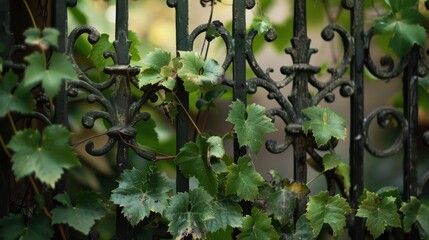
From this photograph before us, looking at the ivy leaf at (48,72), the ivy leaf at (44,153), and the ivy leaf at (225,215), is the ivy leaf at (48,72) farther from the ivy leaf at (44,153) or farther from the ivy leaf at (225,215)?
the ivy leaf at (225,215)

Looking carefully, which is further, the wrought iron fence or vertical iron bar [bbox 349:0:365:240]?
vertical iron bar [bbox 349:0:365:240]

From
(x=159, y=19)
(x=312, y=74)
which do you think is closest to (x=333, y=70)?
(x=312, y=74)

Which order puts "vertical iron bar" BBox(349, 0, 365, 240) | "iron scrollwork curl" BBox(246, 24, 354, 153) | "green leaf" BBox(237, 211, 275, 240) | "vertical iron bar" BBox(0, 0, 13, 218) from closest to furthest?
1. "vertical iron bar" BBox(0, 0, 13, 218)
2. "green leaf" BBox(237, 211, 275, 240)
3. "iron scrollwork curl" BBox(246, 24, 354, 153)
4. "vertical iron bar" BBox(349, 0, 365, 240)

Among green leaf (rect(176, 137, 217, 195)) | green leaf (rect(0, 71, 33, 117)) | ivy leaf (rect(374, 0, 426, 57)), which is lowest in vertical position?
green leaf (rect(176, 137, 217, 195))

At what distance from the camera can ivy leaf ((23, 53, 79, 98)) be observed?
5.10ft

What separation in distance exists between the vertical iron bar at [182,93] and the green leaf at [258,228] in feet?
0.62

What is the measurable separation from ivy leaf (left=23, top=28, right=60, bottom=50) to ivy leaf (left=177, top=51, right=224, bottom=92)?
1.17ft

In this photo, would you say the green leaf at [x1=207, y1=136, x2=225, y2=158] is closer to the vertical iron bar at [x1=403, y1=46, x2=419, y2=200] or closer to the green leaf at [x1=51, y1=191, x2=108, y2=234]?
the green leaf at [x1=51, y1=191, x2=108, y2=234]

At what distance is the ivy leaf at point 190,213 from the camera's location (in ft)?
5.71

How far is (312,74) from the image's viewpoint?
2.01m

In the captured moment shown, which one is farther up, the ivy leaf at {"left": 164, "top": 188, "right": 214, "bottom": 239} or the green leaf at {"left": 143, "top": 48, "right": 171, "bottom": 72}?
the green leaf at {"left": 143, "top": 48, "right": 171, "bottom": 72}

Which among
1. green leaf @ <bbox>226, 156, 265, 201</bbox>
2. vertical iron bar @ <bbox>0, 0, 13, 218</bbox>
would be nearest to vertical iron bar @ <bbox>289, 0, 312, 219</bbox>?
green leaf @ <bbox>226, 156, 265, 201</bbox>

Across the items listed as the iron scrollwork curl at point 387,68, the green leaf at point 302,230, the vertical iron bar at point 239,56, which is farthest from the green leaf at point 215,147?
the iron scrollwork curl at point 387,68

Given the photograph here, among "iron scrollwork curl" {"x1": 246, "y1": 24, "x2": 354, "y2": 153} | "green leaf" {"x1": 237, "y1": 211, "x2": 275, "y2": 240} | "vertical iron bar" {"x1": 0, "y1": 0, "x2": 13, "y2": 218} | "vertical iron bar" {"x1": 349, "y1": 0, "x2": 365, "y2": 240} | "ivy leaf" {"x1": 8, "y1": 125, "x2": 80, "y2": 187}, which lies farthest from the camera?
"vertical iron bar" {"x1": 349, "y1": 0, "x2": 365, "y2": 240}
